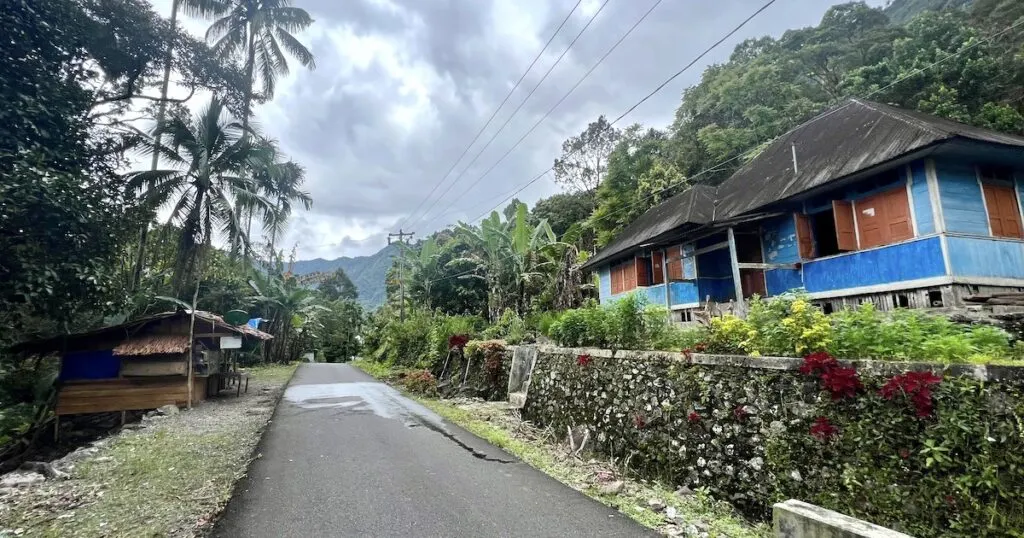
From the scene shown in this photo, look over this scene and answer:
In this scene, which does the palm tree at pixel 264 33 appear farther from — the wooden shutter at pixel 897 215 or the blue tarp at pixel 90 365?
the wooden shutter at pixel 897 215

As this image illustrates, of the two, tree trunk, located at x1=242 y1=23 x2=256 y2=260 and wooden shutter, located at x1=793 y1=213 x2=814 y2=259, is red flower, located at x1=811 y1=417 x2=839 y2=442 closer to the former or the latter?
wooden shutter, located at x1=793 y1=213 x2=814 y2=259

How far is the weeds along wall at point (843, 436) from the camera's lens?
10.7ft

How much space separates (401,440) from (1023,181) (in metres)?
12.6

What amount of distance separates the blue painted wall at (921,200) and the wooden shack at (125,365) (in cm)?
1610

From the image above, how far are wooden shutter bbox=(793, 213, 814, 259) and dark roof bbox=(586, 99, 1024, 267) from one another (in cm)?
73

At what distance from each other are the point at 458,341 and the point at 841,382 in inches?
538

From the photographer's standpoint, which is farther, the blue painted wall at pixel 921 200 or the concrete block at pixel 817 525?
the blue painted wall at pixel 921 200

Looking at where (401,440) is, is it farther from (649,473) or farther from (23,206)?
(23,206)

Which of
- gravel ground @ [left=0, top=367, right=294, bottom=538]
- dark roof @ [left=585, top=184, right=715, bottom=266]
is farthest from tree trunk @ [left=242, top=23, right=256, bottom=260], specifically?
dark roof @ [left=585, top=184, right=715, bottom=266]

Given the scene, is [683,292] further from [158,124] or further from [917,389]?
[158,124]

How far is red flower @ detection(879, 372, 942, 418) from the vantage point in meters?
3.59

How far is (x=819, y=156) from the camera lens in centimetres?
1049

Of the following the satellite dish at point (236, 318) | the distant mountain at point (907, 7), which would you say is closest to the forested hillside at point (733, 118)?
the distant mountain at point (907, 7)

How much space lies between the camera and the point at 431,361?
60.4 feet
